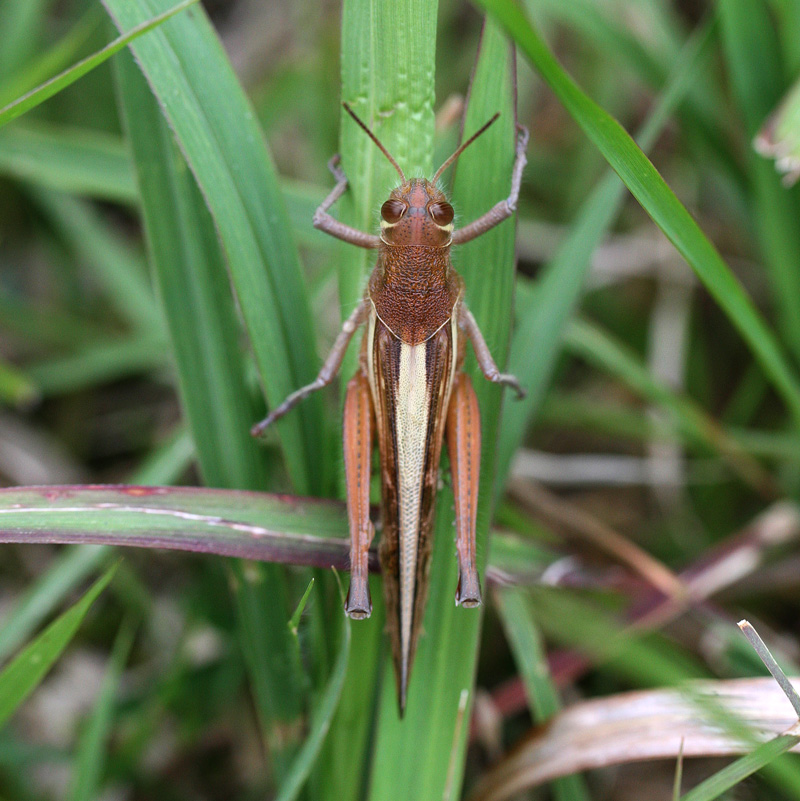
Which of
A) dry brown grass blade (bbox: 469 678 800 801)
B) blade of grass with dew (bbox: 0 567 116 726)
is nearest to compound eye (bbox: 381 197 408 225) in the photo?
blade of grass with dew (bbox: 0 567 116 726)

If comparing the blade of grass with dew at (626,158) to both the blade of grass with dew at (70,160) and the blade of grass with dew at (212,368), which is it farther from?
→ the blade of grass with dew at (70,160)

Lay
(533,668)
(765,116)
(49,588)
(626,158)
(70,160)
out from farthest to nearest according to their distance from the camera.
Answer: (70,160) < (765,116) < (49,588) < (533,668) < (626,158)

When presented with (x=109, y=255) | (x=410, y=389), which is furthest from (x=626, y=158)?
(x=109, y=255)

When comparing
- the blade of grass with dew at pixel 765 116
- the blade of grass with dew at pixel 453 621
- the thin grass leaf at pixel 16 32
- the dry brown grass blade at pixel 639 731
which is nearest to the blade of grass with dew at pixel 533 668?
the dry brown grass blade at pixel 639 731

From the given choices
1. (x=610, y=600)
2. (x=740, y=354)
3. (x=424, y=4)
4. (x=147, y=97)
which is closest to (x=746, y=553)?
(x=610, y=600)

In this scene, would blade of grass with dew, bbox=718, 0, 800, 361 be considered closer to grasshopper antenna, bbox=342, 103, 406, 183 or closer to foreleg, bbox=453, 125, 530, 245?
foreleg, bbox=453, 125, 530, 245

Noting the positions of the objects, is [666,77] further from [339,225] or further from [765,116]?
[339,225]
